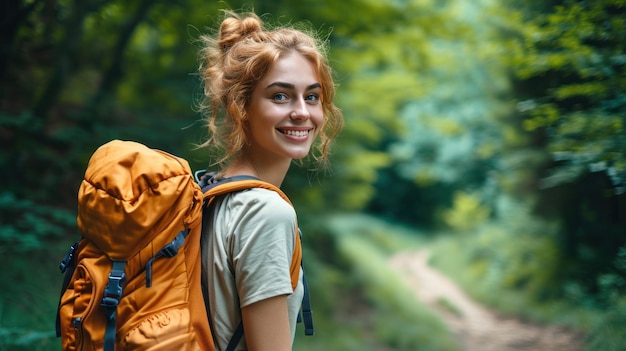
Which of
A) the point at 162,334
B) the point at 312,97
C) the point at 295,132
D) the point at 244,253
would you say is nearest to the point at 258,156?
the point at 295,132

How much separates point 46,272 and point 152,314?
3.64 m

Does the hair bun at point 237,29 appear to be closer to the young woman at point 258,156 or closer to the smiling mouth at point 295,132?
the young woman at point 258,156

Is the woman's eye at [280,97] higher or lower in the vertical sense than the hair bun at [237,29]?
lower

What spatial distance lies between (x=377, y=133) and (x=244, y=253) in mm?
11135

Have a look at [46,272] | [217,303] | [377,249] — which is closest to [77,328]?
[217,303]

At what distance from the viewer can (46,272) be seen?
468 centimetres

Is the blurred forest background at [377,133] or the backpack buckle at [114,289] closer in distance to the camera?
the backpack buckle at [114,289]

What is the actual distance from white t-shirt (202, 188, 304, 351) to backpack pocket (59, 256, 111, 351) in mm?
303

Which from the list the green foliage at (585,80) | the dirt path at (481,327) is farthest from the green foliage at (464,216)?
the green foliage at (585,80)

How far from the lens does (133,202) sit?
1.51 metres

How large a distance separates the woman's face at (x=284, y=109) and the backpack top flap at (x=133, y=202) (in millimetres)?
335

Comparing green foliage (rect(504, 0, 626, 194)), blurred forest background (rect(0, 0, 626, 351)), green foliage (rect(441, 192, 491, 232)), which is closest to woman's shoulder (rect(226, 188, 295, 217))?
blurred forest background (rect(0, 0, 626, 351))

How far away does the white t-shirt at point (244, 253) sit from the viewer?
5.08 ft

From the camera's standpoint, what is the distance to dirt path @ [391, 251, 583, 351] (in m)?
7.34
